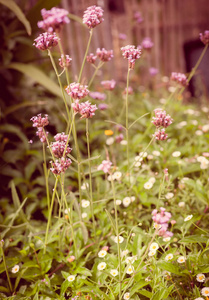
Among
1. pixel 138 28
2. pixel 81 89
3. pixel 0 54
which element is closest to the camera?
pixel 81 89

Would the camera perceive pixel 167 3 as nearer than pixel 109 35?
No

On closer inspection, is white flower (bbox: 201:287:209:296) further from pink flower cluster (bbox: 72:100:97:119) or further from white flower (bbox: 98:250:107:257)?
pink flower cluster (bbox: 72:100:97:119)

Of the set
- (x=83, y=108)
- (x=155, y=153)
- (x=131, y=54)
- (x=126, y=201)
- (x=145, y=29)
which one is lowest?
(x=126, y=201)

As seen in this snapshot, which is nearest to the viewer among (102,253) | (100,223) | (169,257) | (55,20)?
(55,20)

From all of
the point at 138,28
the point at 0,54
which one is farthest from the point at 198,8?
the point at 0,54

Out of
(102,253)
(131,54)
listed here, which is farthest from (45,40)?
(102,253)

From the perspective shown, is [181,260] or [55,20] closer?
[55,20]

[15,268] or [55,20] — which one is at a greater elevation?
[55,20]

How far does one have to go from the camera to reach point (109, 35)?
299 cm

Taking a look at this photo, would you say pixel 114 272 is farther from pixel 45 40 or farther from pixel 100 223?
pixel 45 40

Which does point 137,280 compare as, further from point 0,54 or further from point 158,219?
point 0,54

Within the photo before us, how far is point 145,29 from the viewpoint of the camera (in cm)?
350

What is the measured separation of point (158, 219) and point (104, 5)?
Answer: 2.77m

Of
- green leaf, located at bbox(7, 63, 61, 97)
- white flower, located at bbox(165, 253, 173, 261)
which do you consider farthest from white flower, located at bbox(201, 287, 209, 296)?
green leaf, located at bbox(7, 63, 61, 97)
